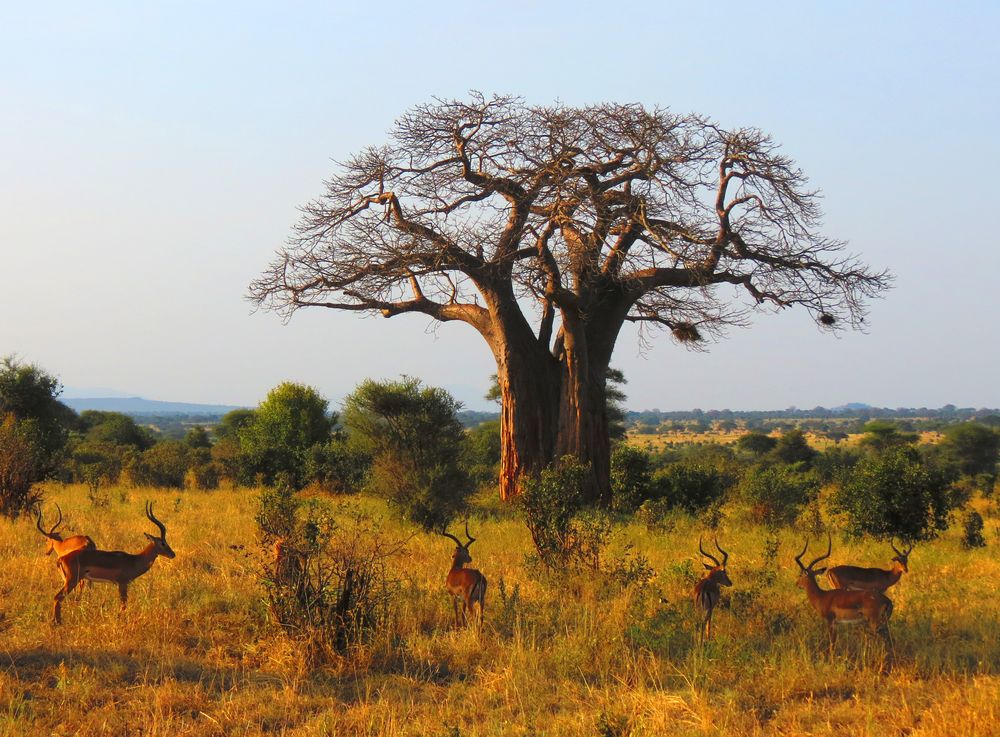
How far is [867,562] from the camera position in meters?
9.13

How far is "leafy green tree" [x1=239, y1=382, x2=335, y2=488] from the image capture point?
2028cm

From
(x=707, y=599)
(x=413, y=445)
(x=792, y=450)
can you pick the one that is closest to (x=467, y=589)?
(x=707, y=599)

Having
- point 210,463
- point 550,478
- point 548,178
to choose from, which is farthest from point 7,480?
point 210,463

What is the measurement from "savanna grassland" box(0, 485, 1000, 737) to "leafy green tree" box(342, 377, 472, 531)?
13.2 feet

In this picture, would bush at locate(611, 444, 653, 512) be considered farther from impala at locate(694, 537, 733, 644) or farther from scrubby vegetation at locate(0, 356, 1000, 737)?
impala at locate(694, 537, 733, 644)

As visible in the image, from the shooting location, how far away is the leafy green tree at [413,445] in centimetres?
1191

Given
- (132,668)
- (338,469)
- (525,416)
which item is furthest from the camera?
(338,469)

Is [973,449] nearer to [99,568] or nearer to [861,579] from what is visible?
[861,579]

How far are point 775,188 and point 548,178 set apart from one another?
3449 millimetres

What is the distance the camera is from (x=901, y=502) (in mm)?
11109

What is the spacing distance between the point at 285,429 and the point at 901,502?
625 inches

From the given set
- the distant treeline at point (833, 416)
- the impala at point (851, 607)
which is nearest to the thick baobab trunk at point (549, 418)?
the impala at point (851, 607)

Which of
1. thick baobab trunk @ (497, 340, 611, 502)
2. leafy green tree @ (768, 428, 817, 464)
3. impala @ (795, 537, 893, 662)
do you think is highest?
thick baobab trunk @ (497, 340, 611, 502)

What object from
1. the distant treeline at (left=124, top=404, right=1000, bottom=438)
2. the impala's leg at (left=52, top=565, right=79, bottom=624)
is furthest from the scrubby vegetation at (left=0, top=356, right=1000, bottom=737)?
the distant treeline at (left=124, top=404, right=1000, bottom=438)
